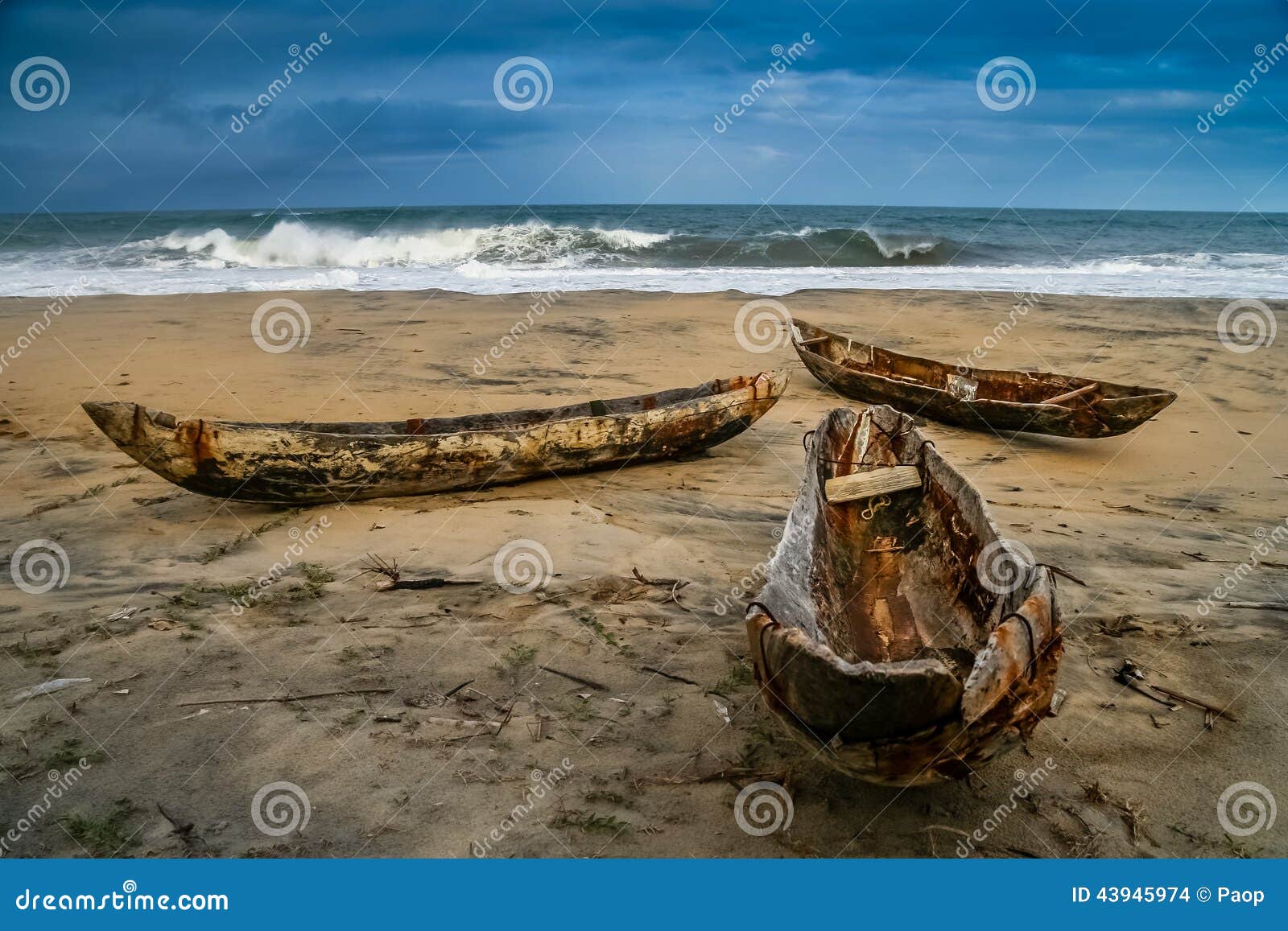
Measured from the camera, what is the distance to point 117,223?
128 feet

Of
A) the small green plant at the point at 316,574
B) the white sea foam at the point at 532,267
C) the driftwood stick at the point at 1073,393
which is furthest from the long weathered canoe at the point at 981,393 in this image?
the white sea foam at the point at 532,267

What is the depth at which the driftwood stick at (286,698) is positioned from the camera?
3418 mm

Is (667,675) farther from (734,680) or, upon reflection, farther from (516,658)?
(516,658)

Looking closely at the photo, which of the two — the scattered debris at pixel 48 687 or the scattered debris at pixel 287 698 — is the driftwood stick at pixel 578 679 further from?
the scattered debris at pixel 48 687

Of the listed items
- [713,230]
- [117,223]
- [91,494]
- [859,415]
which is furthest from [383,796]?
[117,223]

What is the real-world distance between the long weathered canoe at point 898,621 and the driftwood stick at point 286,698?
172cm

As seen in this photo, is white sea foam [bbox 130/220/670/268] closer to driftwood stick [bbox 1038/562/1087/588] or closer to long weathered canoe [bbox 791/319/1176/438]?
long weathered canoe [bbox 791/319/1176/438]

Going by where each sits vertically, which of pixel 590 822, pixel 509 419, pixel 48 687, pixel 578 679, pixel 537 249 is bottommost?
pixel 590 822

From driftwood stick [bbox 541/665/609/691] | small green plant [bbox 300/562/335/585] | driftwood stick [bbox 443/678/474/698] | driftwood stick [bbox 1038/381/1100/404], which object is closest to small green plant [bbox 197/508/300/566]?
small green plant [bbox 300/562/335/585]

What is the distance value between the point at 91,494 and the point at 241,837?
3.98m

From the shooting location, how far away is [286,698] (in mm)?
3459

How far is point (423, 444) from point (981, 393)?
5.24 m

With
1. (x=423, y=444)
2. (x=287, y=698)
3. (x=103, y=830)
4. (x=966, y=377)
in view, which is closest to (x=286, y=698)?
(x=287, y=698)

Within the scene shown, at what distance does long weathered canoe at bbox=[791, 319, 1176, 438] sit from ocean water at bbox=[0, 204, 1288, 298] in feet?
25.1
